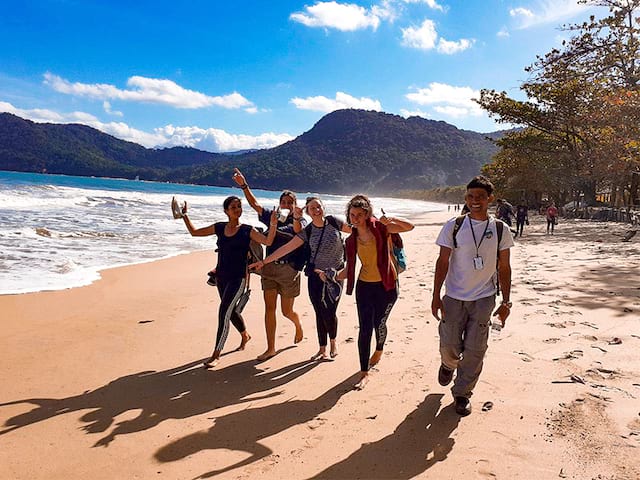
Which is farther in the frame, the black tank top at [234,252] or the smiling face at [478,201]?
the black tank top at [234,252]

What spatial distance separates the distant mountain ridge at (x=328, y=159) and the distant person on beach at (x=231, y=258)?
516ft

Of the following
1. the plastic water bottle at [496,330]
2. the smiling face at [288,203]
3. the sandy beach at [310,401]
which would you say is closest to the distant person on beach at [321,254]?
the smiling face at [288,203]

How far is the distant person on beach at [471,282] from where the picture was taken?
300 centimetres

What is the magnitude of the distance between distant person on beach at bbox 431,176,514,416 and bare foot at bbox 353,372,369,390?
2.70 ft

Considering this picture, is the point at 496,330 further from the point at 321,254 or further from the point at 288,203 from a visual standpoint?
the point at 288,203

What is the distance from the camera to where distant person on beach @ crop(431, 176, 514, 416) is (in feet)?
9.83

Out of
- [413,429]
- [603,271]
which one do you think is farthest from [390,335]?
[603,271]

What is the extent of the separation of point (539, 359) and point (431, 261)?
754 centimetres

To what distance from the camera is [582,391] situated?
3.26 metres

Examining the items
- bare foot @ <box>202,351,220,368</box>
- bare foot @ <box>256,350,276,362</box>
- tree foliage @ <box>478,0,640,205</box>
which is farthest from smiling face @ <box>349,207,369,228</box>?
tree foliage @ <box>478,0,640,205</box>

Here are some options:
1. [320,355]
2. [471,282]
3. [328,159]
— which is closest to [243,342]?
[320,355]

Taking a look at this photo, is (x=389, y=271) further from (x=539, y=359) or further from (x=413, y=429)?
(x=539, y=359)

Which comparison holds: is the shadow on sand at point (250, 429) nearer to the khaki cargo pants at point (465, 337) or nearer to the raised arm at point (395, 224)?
the khaki cargo pants at point (465, 337)

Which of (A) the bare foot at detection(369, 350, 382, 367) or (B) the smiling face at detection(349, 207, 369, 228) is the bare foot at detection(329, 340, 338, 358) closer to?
(A) the bare foot at detection(369, 350, 382, 367)
